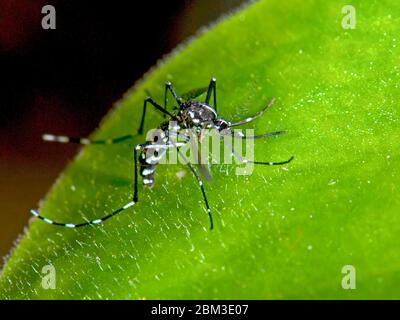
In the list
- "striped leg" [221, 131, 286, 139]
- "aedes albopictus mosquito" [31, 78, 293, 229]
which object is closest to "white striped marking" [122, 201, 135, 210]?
"aedes albopictus mosquito" [31, 78, 293, 229]

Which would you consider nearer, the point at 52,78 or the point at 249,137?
the point at 249,137

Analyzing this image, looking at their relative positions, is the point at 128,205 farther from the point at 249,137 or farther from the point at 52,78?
the point at 52,78

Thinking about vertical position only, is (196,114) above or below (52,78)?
below

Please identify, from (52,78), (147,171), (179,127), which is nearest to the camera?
(147,171)

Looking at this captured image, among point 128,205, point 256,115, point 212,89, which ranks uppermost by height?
point 212,89

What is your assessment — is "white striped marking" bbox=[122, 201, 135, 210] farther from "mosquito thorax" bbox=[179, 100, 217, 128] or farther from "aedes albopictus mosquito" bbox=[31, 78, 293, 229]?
"mosquito thorax" bbox=[179, 100, 217, 128]

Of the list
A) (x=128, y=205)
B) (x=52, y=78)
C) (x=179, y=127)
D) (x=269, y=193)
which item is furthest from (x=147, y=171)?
(x=52, y=78)
